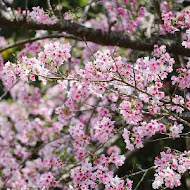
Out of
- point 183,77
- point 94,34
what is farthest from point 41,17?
point 183,77

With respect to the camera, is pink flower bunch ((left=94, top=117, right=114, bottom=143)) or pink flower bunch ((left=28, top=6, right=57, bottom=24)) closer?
pink flower bunch ((left=94, top=117, right=114, bottom=143))

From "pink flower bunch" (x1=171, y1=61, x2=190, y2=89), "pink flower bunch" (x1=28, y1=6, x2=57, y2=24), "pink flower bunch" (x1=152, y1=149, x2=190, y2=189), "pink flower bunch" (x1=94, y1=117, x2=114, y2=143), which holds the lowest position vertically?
"pink flower bunch" (x1=152, y1=149, x2=190, y2=189)

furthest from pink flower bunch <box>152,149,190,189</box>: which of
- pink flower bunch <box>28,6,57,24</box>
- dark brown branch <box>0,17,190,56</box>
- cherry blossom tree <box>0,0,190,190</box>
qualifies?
pink flower bunch <box>28,6,57,24</box>

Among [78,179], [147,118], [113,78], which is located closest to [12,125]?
[147,118]

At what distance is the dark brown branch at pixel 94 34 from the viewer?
3918mm

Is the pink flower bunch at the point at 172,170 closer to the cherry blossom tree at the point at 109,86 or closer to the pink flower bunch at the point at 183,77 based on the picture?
the cherry blossom tree at the point at 109,86

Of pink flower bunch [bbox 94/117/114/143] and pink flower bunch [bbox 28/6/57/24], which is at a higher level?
pink flower bunch [bbox 28/6/57/24]

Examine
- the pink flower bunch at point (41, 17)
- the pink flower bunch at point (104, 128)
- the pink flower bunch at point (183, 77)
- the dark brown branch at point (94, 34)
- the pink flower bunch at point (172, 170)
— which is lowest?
the pink flower bunch at point (172, 170)

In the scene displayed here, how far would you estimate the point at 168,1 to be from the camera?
16.6 feet

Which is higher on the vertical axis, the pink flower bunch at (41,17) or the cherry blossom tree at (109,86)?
the pink flower bunch at (41,17)

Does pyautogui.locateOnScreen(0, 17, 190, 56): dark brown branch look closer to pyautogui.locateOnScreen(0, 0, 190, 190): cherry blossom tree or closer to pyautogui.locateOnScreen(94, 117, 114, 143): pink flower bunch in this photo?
pyautogui.locateOnScreen(0, 0, 190, 190): cherry blossom tree

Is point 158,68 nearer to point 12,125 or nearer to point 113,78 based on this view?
point 113,78

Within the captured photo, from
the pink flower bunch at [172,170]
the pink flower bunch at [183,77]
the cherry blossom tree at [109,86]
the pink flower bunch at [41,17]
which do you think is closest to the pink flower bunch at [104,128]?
the cherry blossom tree at [109,86]

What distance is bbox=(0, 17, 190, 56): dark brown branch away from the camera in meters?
3.92
